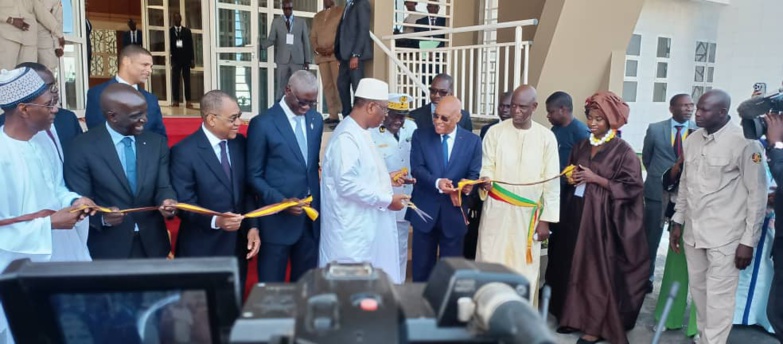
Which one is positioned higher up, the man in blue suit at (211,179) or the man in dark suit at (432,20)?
the man in dark suit at (432,20)

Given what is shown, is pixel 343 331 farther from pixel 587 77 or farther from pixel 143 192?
pixel 587 77

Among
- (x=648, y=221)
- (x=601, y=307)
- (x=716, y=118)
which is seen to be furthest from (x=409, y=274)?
(x=716, y=118)

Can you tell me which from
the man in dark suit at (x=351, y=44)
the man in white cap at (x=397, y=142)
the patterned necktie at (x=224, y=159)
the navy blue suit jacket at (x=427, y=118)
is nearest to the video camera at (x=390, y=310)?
the patterned necktie at (x=224, y=159)

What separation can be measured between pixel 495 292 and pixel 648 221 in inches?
181

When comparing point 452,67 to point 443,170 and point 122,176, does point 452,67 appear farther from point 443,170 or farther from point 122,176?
point 122,176

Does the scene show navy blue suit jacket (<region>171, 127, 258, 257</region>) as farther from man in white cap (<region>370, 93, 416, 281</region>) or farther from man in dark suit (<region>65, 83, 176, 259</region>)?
man in white cap (<region>370, 93, 416, 281</region>)

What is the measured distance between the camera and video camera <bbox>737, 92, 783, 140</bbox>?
316 cm

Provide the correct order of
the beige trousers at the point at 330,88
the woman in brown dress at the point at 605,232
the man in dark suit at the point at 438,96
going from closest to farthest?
the woman in brown dress at the point at 605,232
the man in dark suit at the point at 438,96
the beige trousers at the point at 330,88

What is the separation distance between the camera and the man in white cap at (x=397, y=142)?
481 cm

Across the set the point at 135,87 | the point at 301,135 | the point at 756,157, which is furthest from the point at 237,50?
the point at 756,157

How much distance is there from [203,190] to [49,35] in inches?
154

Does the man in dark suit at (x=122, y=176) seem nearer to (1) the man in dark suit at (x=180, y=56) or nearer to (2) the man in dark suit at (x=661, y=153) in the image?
(2) the man in dark suit at (x=661, y=153)

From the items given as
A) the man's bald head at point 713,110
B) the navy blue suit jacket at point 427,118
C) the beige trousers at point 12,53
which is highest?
the beige trousers at point 12,53

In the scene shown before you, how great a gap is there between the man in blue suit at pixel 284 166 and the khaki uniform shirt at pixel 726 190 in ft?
8.44
